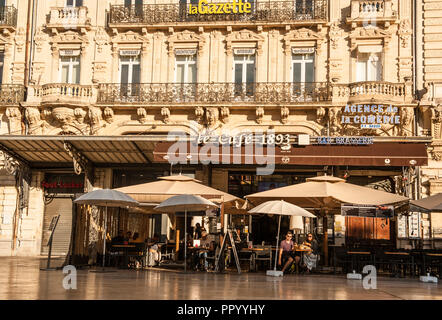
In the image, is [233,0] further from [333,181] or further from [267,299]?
[267,299]

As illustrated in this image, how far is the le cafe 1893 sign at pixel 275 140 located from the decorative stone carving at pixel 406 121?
2.35 m

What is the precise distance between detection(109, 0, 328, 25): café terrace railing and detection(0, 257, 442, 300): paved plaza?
1140cm

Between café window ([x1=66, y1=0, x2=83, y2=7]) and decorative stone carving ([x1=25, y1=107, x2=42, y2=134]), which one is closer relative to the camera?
decorative stone carving ([x1=25, y1=107, x2=42, y2=134])

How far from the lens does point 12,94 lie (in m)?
21.1

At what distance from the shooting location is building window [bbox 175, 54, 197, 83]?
2108 centimetres

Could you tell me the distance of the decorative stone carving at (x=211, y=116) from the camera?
65.3 ft

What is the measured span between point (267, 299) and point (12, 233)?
15.3 metres

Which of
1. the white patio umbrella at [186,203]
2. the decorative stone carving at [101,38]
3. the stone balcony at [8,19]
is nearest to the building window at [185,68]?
the decorative stone carving at [101,38]

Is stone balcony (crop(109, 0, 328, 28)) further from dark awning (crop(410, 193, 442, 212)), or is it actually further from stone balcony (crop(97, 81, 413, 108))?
dark awning (crop(410, 193, 442, 212))

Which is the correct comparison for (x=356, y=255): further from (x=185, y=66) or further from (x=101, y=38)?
(x=101, y=38)

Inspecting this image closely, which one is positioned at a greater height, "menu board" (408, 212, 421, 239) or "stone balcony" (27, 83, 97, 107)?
"stone balcony" (27, 83, 97, 107)

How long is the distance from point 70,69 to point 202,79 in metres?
5.00

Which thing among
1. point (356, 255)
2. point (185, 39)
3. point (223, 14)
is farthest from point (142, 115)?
point (356, 255)

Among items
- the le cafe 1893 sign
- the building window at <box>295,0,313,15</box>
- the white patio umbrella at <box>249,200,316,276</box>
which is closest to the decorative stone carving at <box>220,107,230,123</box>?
the le cafe 1893 sign
